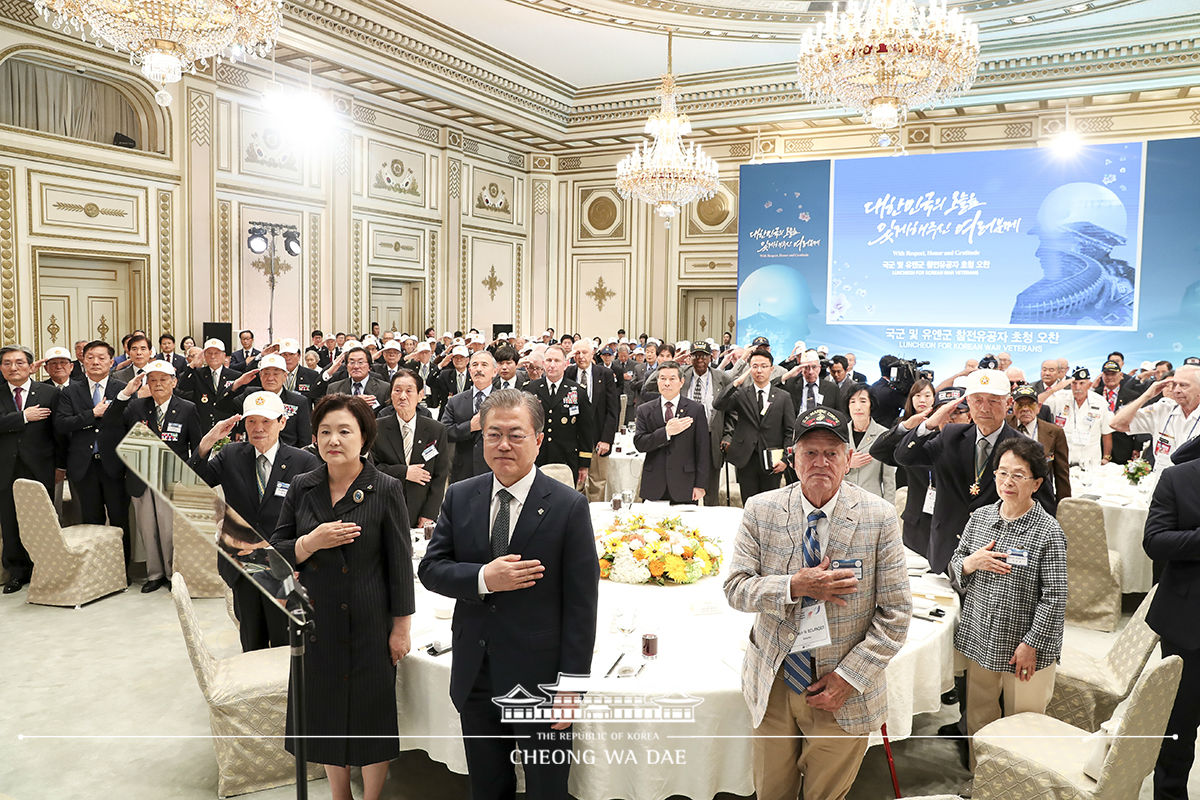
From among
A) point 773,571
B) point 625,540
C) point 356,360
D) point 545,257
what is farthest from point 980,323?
point 773,571

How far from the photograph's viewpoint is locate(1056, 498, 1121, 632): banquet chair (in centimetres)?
485

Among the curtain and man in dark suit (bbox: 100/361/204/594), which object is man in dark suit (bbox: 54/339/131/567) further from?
the curtain

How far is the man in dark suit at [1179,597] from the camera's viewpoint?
2.84m

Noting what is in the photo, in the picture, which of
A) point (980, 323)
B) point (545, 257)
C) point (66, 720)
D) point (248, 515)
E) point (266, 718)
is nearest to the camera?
point (266, 718)

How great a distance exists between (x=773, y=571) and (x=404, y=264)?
12.8 metres

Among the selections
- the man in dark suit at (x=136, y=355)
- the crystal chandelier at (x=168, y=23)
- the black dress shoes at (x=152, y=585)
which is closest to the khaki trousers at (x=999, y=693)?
the black dress shoes at (x=152, y=585)

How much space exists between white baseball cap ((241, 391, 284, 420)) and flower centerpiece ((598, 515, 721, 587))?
1.55m

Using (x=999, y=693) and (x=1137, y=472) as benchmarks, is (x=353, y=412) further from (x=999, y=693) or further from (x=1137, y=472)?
(x=1137, y=472)

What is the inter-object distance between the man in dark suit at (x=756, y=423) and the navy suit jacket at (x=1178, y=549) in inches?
137

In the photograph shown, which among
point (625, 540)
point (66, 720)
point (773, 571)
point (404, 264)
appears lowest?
point (66, 720)

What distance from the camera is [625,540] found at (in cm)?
374

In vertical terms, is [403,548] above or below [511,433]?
below

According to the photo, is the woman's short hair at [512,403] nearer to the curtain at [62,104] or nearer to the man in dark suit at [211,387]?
the man in dark suit at [211,387]

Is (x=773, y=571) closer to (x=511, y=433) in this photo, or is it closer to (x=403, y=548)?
(x=511, y=433)
